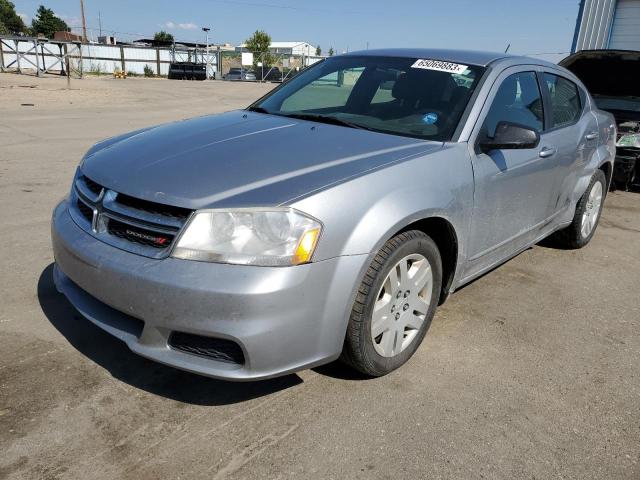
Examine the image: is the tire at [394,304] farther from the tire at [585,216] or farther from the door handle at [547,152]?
the tire at [585,216]

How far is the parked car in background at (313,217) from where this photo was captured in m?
2.18

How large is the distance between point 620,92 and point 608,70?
1.24 feet

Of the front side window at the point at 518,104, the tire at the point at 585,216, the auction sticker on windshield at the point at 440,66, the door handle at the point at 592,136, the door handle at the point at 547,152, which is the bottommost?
the tire at the point at 585,216

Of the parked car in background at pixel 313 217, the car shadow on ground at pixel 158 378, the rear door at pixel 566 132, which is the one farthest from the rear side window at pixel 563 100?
the car shadow on ground at pixel 158 378

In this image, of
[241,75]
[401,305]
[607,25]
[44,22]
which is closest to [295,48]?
[44,22]

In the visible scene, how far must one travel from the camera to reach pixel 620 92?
7.64 meters

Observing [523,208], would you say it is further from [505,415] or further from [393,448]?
[393,448]

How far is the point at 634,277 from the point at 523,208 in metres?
1.60

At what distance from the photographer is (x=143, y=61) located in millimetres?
43875

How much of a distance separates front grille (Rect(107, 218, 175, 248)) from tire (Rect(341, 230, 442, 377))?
858 millimetres

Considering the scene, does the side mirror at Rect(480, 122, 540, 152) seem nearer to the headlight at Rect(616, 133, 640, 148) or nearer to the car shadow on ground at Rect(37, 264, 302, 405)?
the car shadow on ground at Rect(37, 264, 302, 405)

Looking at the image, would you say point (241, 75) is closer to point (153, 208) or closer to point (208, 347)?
point (153, 208)

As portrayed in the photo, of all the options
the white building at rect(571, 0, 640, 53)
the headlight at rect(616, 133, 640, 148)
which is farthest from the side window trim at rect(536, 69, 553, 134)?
the white building at rect(571, 0, 640, 53)

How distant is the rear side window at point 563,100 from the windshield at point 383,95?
3.17 ft
